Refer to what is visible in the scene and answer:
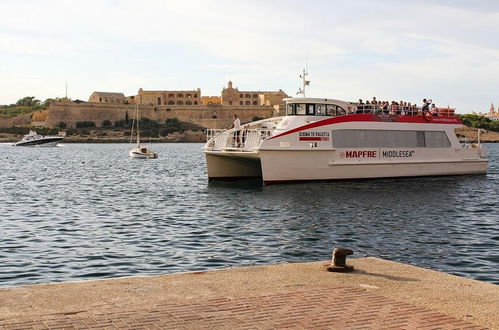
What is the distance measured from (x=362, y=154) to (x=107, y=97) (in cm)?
14795

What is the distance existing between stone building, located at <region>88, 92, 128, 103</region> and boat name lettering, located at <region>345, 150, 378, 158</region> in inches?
5530

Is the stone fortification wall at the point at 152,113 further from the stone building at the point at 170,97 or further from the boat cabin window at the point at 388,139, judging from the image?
the boat cabin window at the point at 388,139

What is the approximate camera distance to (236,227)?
1748 cm

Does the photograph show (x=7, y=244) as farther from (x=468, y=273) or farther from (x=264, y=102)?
(x=264, y=102)

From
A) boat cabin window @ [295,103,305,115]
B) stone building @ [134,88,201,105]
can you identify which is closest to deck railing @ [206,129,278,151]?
boat cabin window @ [295,103,305,115]

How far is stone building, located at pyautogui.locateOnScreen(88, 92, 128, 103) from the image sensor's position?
167 metres

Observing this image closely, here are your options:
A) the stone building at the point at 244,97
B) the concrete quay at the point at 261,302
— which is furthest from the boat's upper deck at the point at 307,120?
the stone building at the point at 244,97

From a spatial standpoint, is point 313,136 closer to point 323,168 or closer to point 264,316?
point 323,168

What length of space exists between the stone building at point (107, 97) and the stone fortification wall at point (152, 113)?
784cm

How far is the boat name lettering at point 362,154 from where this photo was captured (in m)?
29.2

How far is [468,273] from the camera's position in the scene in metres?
11.8

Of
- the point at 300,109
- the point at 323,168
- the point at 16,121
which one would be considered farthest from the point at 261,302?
the point at 16,121

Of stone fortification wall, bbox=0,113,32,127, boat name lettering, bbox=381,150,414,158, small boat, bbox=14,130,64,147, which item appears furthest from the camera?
stone fortification wall, bbox=0,113,32,127

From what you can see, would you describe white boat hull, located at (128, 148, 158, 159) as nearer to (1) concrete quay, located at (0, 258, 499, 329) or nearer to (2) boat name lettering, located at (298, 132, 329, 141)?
(2) boat name lettering, located at (298, 132, 329, 141)
